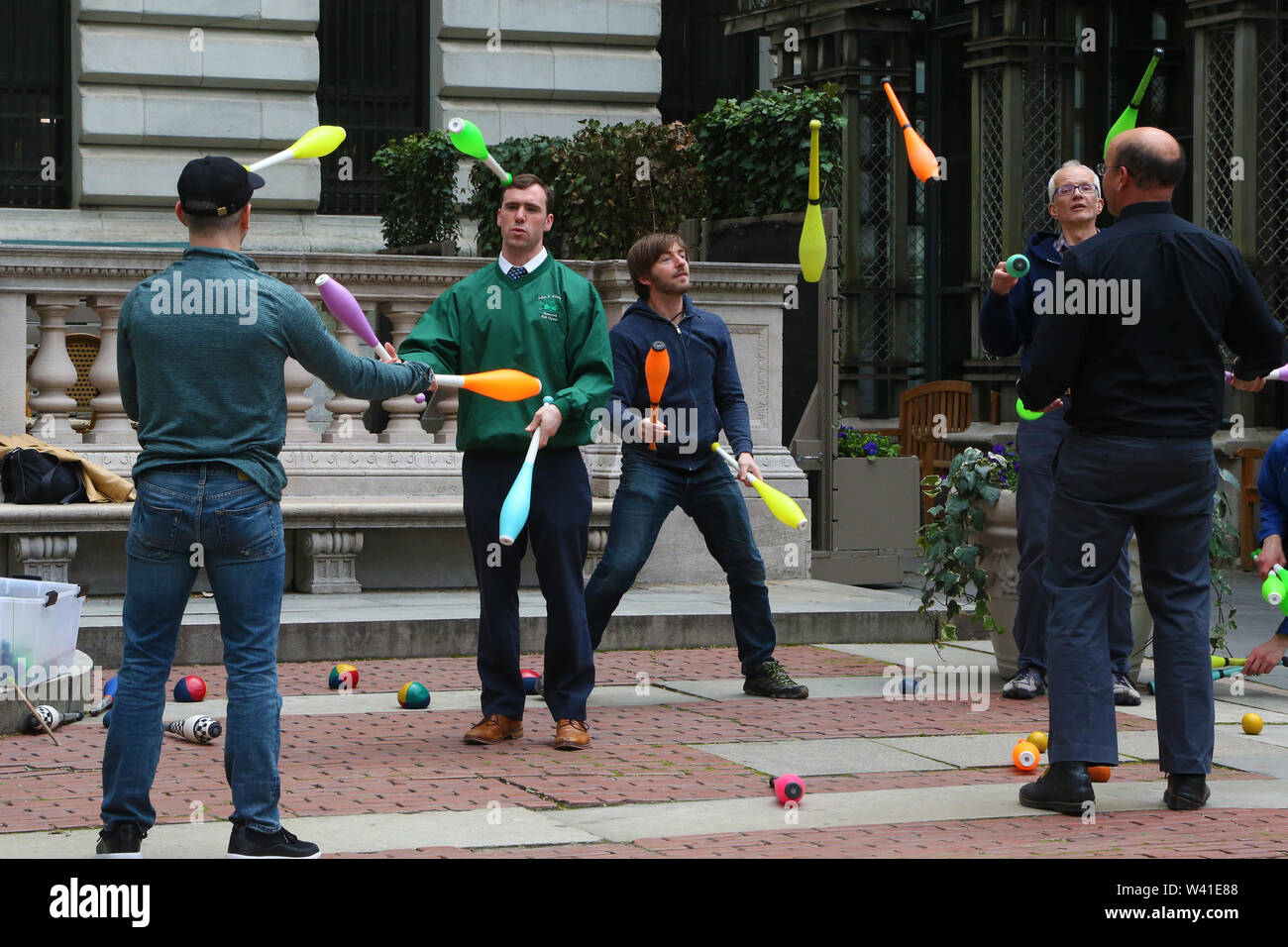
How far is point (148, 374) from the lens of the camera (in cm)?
529

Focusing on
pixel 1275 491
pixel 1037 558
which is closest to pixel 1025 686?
pixel 1037 558

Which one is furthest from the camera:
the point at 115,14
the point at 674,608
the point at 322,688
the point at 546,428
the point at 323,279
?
the point at 115,14

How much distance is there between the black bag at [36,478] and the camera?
32.5 ft

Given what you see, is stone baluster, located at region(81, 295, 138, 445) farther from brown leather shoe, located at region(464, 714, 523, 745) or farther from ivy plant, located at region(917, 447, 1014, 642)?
ivy plant, located at region(917, 447, 1014, 642)

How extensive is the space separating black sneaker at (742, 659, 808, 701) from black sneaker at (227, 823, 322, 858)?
346 centimetres

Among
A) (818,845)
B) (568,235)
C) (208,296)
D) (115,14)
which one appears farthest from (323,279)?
(115,14)

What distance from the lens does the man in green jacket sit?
23.2 feet

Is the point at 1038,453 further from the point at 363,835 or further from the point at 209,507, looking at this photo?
the point at 209,507

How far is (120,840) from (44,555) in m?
5.05

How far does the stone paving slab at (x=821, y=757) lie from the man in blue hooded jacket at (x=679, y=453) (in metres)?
1.08

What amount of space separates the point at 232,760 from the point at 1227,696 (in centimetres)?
512

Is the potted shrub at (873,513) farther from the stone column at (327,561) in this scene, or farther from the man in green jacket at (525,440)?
the man in green jacket at (525,440)

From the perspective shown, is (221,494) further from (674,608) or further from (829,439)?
(829,439)

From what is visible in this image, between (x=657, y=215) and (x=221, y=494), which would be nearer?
(x=221, y=494)
